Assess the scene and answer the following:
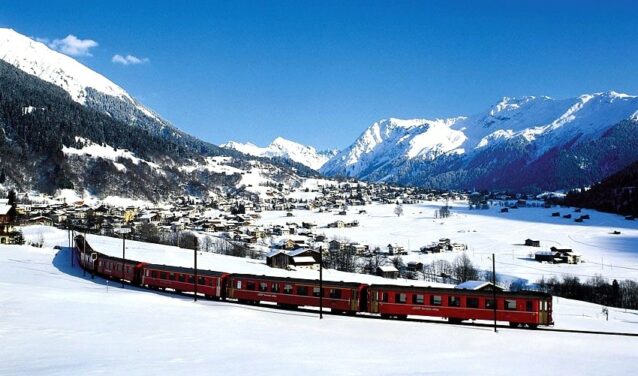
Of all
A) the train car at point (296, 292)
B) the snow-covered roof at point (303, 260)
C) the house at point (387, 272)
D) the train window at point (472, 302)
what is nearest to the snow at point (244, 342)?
the train car at point (296, 292)

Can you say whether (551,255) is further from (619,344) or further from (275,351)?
(275,351)

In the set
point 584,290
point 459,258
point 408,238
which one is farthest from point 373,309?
point 408,238

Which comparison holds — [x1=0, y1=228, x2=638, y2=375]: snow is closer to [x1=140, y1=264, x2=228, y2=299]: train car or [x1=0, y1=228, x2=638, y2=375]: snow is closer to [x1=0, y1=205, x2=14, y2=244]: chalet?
[x1=140, y1=264, x2=228, y2=299]: train car

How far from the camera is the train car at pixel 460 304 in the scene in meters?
37.3

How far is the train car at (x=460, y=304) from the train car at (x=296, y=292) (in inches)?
47.9

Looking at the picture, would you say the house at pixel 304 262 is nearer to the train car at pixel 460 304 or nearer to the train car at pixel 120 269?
the train car at pixel 120 269

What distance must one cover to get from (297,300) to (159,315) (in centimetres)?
1169

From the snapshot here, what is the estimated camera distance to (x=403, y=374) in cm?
1883

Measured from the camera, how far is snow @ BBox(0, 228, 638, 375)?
1997cm

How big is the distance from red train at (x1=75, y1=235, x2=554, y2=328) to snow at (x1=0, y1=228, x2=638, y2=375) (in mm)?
1527

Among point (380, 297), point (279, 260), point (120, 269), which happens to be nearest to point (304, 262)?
point (279, 260)

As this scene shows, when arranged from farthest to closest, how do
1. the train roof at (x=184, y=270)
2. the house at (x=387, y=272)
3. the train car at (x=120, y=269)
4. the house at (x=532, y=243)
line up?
the house at (x=532, y=243) → the house at (x=387, y=272) → the train car at (x=120, y=269) → the train roof at (x=184, y=270)

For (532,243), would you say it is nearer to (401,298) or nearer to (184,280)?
(401,298)

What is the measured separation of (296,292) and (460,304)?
1225 centimetres
